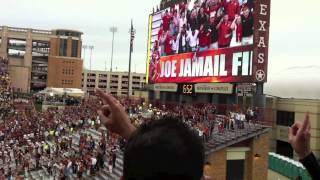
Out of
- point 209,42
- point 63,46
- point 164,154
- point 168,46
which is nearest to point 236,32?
point 209,42

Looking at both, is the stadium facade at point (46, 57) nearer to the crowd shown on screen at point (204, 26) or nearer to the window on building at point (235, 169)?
the crowd shown on screen at point (204, 26)

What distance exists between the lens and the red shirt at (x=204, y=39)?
107 feet

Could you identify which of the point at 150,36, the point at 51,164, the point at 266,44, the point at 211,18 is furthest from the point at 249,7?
the point at 150,36

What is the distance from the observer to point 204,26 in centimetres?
3334

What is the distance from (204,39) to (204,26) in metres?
0.81

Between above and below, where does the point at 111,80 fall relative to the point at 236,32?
→ below

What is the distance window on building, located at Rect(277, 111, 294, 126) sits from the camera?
33.3 m

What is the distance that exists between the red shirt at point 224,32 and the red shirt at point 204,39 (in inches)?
60.8

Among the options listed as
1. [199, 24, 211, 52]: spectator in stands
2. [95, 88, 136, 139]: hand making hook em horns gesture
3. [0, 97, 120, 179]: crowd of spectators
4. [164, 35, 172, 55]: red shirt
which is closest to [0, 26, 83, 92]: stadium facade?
[0, 97, 120, 179]: crowd of spectators

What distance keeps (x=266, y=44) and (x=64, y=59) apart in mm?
75673

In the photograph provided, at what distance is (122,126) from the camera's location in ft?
7.51

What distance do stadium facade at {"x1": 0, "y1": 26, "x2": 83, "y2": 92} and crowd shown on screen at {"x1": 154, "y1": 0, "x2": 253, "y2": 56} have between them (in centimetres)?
6013

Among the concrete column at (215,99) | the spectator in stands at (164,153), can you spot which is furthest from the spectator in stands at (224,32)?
the spectator in stands at (164,153)

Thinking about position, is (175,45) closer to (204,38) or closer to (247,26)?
(204,38)
